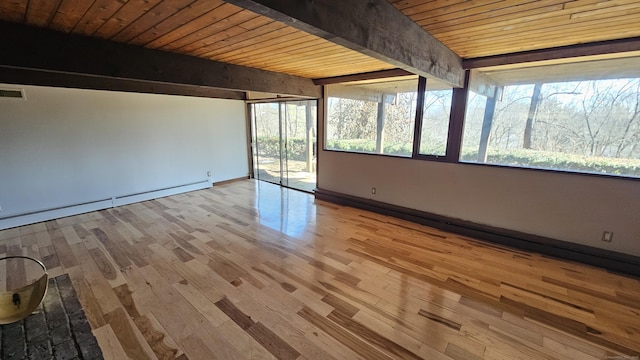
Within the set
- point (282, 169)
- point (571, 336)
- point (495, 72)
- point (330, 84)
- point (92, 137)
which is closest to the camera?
point (571, 336)

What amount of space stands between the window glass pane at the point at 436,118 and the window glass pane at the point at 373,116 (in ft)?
0.68

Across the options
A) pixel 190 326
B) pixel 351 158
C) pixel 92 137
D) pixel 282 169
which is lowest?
pixel 190 326

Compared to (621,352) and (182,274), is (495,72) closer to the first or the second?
(621,352)

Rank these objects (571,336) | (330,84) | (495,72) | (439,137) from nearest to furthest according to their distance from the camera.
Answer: (571,336)
(495,72)
(439,137)
(330,84)

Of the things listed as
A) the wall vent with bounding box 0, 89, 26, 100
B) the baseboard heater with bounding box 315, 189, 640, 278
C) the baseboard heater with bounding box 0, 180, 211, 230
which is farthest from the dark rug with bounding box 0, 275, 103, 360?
the baseboard heater with bounding box 315, 189, 640, 278

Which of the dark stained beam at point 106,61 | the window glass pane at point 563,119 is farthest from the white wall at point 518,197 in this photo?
the dark stained beam at point 106,61

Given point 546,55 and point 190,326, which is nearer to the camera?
point 190,326

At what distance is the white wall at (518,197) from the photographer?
2.83m

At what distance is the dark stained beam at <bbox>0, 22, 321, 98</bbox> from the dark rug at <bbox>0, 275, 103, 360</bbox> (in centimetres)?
199

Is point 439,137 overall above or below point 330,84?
below

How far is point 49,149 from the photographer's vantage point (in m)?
4.11

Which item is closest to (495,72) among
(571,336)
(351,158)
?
(351,158)

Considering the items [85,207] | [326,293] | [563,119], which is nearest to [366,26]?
[326,293]

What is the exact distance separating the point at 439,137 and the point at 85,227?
18.0ft
